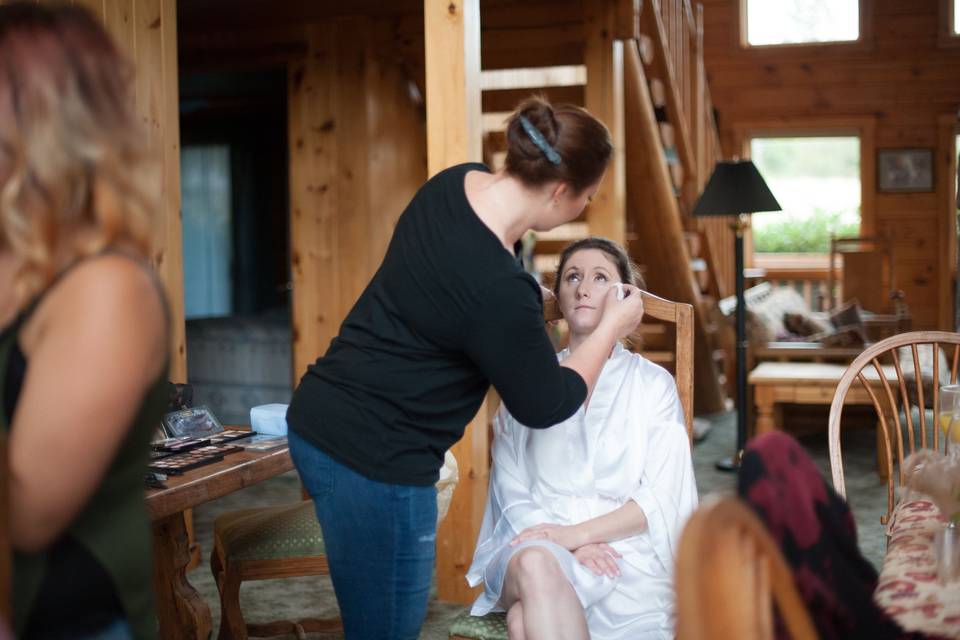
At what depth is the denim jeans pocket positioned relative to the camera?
64.8 inches

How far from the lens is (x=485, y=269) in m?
1.53

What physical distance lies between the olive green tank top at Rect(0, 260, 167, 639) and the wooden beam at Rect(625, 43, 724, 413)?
435 centimetres

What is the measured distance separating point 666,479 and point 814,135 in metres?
8.17

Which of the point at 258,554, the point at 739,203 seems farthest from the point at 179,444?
the point at 739,203

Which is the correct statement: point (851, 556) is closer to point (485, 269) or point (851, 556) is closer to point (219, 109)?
point (485, 269)

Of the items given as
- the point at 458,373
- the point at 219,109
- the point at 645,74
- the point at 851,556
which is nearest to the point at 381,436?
the point at 458,373

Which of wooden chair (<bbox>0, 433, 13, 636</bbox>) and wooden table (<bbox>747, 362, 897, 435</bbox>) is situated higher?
wooden chair (<bbox>0, 433, 13, 636</bbox>)

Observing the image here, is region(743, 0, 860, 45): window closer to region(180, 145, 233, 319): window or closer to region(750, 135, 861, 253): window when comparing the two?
region(750, 135, 861, 253): window

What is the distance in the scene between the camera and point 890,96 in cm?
919

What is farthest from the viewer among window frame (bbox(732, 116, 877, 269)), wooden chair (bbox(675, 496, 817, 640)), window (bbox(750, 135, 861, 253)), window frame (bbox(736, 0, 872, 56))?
window (bbox(750, 135, 861, 253))

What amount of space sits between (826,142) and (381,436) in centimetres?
885

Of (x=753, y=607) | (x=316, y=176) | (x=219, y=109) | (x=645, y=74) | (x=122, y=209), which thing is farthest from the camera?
(x=219, y=109)

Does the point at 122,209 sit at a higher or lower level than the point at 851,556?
higher

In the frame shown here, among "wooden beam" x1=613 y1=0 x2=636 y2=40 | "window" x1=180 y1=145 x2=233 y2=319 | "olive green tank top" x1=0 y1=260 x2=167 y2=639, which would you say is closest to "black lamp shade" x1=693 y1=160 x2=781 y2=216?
"wooden beam" x1=613 y1=0 x2=636 y2=40
